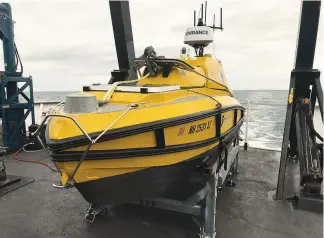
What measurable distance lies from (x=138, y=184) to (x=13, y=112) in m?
4.59

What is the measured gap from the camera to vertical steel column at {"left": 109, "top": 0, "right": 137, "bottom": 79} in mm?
4531

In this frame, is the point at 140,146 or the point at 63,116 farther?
the point at 140,146

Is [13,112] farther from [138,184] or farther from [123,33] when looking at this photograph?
[138,184]

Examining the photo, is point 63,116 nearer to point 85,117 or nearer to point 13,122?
point 85,117

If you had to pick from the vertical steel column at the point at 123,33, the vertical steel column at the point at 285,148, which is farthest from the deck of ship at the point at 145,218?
the vertical steel column at the point at 123,33

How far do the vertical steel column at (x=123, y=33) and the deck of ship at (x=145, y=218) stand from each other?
87.1 inches

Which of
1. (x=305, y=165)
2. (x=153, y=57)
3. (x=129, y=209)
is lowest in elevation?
(x=129, y=209)

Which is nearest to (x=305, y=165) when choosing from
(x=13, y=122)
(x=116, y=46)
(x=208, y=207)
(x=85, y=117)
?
(x=208, y=207)

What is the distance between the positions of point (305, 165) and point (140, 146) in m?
2.20

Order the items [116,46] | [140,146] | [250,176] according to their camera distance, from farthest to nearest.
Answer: [116,46]
[250,176]
[140,146]

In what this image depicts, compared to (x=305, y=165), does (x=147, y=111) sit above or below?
above

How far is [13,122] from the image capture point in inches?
226

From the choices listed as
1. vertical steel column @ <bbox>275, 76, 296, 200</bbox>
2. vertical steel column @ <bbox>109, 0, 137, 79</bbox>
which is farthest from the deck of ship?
vertical steel column @ <bbox>109, 0, 137, 79</bbox>

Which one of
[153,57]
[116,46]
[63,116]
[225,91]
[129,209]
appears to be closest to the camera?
[63,116]
